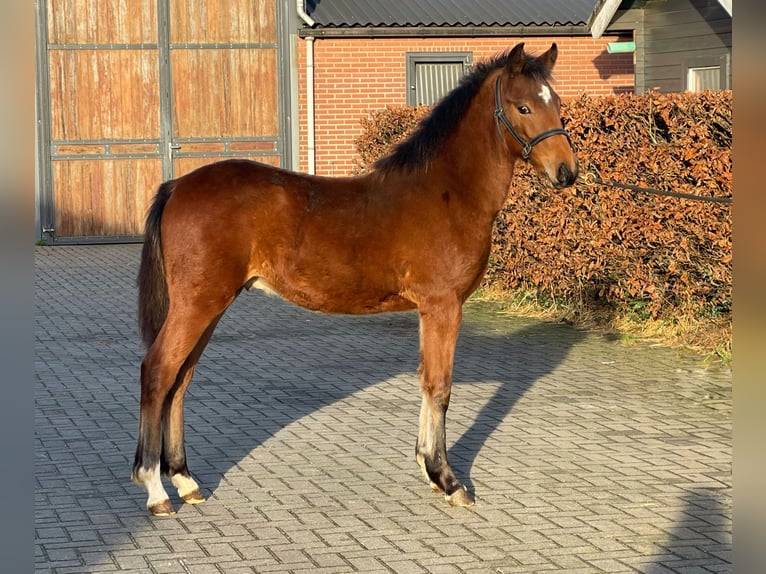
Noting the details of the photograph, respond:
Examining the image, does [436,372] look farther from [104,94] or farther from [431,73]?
[431,73]

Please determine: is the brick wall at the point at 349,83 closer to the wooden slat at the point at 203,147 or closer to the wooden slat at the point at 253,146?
the wooden slat at the point at 253,146

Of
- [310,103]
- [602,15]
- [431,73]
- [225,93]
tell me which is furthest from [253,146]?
[602,15]

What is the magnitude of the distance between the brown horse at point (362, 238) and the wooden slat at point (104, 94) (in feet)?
49.8

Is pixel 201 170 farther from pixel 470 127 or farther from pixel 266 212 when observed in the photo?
pixel 470 127

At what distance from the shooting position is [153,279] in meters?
5.93

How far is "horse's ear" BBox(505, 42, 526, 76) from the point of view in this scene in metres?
5.77

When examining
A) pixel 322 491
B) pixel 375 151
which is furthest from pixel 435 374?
pixel 375 151

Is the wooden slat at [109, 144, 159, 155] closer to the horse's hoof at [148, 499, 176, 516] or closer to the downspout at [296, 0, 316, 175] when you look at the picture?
the downspout at [296, 0, 316, 175]

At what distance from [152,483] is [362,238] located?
175cm

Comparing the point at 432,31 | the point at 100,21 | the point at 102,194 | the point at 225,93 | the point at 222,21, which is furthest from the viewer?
the point at 432,31

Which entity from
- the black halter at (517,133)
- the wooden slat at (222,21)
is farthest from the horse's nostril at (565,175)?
the wooden slat at (222,21)

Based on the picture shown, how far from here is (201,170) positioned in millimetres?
6008

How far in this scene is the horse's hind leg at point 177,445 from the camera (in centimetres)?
592
